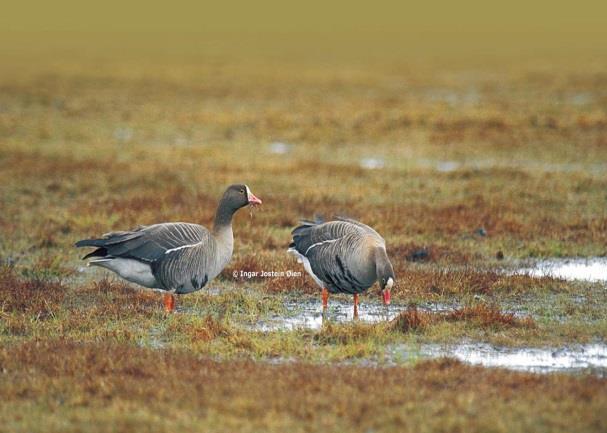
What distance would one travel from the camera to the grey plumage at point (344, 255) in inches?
441

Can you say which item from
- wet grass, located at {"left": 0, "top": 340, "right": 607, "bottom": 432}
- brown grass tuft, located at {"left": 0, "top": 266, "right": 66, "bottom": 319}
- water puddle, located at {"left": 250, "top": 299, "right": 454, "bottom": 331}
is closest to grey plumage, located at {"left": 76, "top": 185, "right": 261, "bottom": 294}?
brown grass tuft, located at {"left": 0, "top": 266, "right": 66, "bottom": 319}

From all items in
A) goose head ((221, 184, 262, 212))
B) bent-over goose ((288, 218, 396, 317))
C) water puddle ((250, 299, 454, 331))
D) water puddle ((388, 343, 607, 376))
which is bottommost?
water puddle ((250, 299, 454, 331))

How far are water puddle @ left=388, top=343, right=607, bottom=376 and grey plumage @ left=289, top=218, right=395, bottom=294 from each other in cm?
125

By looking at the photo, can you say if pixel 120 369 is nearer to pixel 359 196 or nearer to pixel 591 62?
Result: pixel 359 196

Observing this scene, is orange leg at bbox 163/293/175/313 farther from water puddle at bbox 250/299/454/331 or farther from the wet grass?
the wet grass

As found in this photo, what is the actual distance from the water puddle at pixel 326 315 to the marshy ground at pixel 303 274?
0.06 m

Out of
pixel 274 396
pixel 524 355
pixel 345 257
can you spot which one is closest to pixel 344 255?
pixel 345 257

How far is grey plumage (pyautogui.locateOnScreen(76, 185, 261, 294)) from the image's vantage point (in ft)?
37.7

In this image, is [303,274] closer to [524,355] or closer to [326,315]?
[326,315]

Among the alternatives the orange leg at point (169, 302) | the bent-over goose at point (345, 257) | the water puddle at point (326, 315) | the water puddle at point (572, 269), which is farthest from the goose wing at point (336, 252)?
the water puddle at point (572, 269)

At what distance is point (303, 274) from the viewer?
13.9m

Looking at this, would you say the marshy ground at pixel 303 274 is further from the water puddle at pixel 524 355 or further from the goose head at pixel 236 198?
the goose head at pixel 236 198

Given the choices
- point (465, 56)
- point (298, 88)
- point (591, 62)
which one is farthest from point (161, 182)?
point (465, 56)

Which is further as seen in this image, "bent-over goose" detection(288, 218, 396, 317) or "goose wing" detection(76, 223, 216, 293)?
"goose wing" detection(76, 223, 216, 293)
